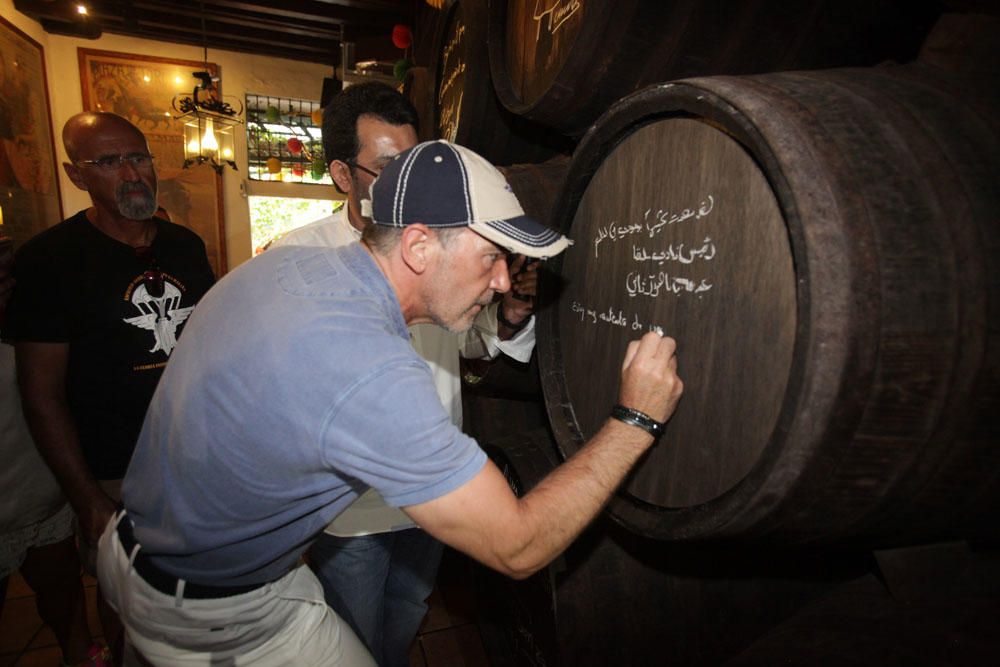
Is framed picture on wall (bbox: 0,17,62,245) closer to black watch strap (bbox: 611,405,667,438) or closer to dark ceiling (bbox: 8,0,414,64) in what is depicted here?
dark ceiling (bbox: 8,0,414,64)

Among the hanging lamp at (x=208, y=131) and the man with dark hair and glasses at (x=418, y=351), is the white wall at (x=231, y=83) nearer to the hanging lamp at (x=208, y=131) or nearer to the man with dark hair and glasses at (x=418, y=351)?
the hanging lamp at (x=208, y=131)

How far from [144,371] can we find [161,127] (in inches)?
318

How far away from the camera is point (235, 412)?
3.47 feet

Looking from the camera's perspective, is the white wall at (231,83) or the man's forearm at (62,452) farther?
the white wall at (231,83)

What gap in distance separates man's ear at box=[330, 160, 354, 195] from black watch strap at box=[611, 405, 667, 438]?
1478mm

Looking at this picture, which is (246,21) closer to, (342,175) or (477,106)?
(477,106)

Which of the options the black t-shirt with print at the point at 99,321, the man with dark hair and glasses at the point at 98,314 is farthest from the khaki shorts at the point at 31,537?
the black t-shirt with print at the point at 99,321

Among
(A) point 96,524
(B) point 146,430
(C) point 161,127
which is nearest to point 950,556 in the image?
(B) point 146,430

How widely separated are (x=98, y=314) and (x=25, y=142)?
19.3 ft

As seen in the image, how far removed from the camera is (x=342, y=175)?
2.14 meters

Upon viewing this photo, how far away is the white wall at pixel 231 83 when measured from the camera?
7.74 meters

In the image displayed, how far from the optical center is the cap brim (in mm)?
1142

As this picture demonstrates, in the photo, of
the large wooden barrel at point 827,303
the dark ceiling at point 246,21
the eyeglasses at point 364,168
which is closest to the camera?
the large wooden barrel at point 827,303

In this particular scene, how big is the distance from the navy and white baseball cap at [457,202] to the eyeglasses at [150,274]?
1490 millimetres
